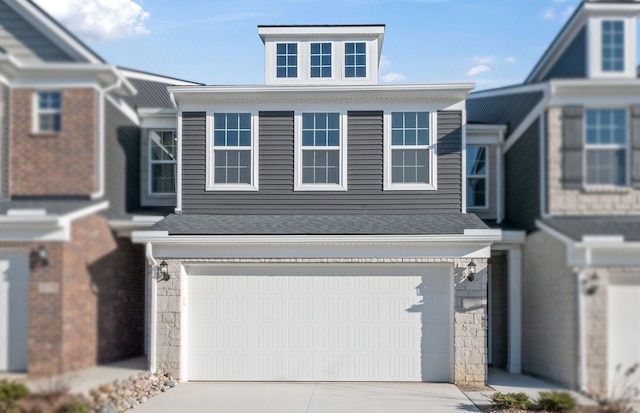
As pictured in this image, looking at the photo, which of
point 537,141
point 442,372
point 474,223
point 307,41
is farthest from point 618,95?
point 307,41

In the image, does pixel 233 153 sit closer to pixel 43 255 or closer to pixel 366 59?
pixel 366 59

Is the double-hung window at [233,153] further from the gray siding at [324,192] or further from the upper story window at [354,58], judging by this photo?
the upper story window at [354,58]

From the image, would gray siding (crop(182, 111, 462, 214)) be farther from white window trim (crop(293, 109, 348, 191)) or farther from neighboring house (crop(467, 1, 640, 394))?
neighboring house (crop(467, 1, 640, 394))

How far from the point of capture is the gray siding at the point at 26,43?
289 inches

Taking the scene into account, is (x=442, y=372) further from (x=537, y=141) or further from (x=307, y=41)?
(x=307, y=41)

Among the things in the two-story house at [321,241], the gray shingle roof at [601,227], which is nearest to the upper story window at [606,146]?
the gray shingle roof at [601,227]

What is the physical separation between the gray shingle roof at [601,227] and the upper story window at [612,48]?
1.80 meters

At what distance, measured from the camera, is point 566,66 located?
28.3ft

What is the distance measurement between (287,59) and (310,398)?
6.85 m

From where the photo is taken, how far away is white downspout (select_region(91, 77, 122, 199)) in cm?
748

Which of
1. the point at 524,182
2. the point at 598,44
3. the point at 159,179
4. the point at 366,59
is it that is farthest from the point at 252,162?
the point at 598,44

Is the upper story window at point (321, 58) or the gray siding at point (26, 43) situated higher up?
the upper story window at point (321, 58)

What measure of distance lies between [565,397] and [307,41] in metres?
8.79

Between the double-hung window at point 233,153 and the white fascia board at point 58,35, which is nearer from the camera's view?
the white fascia board at point 58,35
